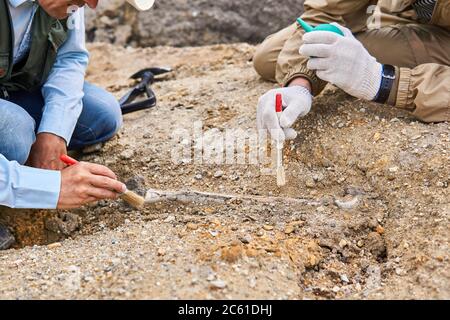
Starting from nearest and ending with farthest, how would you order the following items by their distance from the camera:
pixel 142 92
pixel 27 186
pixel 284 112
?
pixel 27 186, pixel 284 112, pixel 142 92

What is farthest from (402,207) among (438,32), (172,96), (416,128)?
(172,96)

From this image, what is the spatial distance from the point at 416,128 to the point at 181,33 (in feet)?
7.94

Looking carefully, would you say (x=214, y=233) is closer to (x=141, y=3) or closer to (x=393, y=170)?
(x=393, y=170)

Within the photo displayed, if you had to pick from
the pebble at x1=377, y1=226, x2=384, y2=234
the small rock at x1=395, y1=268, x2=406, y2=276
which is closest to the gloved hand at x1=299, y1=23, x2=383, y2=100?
the pebble at x1=377, y1=226, x2=384, y2=234

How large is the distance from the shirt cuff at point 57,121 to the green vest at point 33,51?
146 mm

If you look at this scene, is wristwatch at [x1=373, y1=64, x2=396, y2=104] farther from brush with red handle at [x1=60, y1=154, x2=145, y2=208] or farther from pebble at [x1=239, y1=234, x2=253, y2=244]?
brush with red handle at [x1=60, y1=154, x2=145, y2=208]

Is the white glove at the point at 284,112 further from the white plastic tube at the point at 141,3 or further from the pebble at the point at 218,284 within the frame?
the pebble at the point at 218,284

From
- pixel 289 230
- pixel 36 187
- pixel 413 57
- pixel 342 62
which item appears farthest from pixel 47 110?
pixel 413 57

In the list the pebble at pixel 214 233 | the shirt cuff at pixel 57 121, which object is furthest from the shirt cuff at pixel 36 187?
the pebble at pixel 214 233

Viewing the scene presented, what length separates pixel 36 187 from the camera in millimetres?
2092

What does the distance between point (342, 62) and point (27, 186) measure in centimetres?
124

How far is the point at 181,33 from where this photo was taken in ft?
15.0
